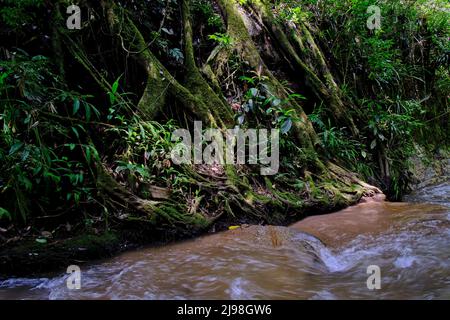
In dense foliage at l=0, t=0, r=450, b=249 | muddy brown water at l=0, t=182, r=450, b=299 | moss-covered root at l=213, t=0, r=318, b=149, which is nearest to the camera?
muddy brown water at l=0, t=182, r=450, b=299

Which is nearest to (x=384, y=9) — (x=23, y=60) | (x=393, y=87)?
(x=393, y=87)

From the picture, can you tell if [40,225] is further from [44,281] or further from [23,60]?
[23,60]

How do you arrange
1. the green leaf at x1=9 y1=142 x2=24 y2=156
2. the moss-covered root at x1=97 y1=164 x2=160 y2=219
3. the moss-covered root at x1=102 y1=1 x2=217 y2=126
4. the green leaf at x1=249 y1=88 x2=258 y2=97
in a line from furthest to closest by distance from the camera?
the green leaf at x1=249 y1=88 x2=258 y2=97 → the moss-covered root at x1=102 y1=1 x2=217 y2=126 → the moss-covered root at x1=97 y1=164 x2=160 y2=219 → the green leaf at x1=9 y1=142 x2=24 y2=156

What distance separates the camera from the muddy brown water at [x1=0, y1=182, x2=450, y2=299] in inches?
89.1

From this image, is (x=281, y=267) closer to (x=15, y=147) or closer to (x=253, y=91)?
(x=15, y=147)

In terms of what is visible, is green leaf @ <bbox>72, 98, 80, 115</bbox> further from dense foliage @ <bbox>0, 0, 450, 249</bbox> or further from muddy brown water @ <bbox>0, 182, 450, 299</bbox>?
muddy brown water @ <bbox>0, 182, 450, 299</bbox>

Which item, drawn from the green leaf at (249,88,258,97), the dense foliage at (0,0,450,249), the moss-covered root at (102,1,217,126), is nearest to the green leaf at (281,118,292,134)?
the dense foliage at (0,0,450,249)

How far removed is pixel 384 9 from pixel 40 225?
271 inches

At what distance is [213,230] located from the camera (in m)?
3.44
